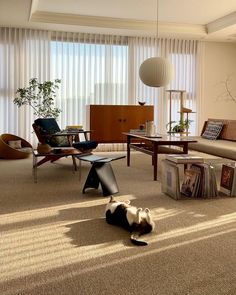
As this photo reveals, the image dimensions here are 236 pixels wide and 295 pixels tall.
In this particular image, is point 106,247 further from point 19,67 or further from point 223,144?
point 19,67

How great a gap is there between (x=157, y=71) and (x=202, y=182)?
2275 mm

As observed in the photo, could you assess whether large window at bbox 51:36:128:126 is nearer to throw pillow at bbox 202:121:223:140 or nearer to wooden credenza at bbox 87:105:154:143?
wooden credenza at bbox 87:105:154:143

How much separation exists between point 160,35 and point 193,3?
5.27 ft

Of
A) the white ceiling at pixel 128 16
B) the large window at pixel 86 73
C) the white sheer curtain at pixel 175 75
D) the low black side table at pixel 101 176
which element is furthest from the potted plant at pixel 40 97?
the low black side table at pixel 101 176

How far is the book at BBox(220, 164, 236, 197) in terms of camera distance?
387 cm

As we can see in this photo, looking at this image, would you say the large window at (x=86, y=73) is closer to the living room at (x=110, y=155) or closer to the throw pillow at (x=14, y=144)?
the living room at (x=110, y=155)

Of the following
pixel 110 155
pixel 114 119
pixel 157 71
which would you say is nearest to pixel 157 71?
pixel 157 71

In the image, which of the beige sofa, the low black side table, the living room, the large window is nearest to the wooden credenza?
the living room

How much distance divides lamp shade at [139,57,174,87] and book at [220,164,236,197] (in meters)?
2.03

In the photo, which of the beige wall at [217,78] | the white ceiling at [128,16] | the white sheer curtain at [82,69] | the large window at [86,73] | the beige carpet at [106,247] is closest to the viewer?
the beige carpet at [106,247]

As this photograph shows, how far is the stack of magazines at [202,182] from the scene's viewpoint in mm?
3773

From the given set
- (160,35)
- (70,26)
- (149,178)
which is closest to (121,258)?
(149,178)

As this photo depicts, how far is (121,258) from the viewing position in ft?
7.52

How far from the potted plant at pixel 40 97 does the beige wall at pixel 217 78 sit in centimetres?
333
